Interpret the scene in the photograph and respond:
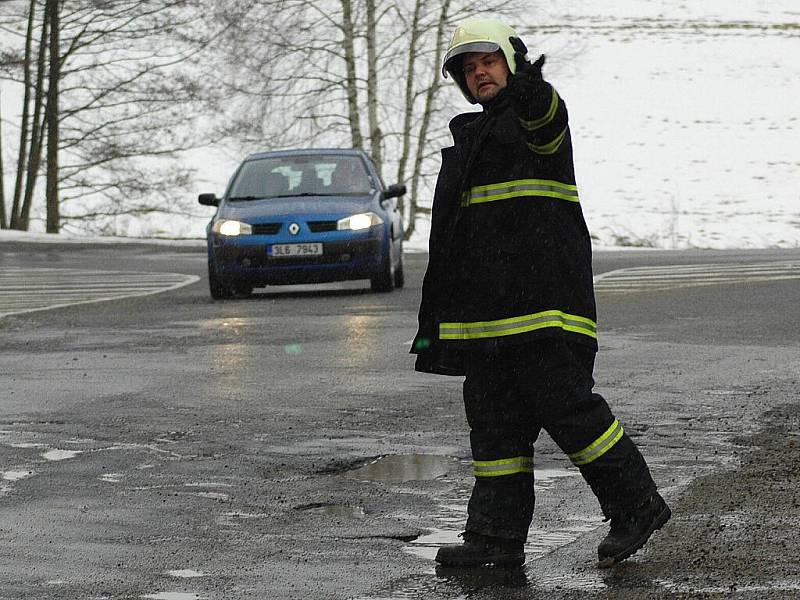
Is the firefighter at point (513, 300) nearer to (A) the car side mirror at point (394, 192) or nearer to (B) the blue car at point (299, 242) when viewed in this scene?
(B) the blue car at point (299, 242)

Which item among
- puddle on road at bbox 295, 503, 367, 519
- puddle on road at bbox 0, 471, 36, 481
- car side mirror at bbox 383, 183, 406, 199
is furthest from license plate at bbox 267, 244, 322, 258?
puddle on road at bbox 295, 503, 367, 519

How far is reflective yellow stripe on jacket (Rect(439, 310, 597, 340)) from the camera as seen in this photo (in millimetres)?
5035

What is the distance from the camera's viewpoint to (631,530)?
5.05m

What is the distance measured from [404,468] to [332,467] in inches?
11.6

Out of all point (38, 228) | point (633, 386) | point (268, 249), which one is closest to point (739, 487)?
point (633, 386)

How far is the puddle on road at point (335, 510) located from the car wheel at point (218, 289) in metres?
11.8

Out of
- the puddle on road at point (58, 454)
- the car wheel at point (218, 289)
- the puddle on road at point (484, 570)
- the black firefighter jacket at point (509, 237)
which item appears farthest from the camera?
the car wheel at point (218, 289)

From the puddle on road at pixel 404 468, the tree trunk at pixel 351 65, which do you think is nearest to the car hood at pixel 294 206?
the puddle on road at pixel 404 468

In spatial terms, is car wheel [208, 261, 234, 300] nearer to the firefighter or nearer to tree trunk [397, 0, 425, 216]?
the firefighter

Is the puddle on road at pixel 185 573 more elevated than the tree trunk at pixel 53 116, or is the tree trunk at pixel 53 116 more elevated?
the tree trunk at pixel 53 116

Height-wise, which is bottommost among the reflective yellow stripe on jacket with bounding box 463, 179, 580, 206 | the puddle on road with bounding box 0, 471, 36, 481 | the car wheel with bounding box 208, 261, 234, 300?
the puddle on road with bounding box 0, 471, 36, 481

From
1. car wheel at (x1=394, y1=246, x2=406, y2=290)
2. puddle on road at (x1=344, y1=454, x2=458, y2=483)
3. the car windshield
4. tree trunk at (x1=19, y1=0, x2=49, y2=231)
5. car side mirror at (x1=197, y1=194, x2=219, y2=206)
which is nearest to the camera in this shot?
puddle on road at (x1=344, y1=454, x2=458, y2=483)

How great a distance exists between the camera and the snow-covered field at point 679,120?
4525 centimetres

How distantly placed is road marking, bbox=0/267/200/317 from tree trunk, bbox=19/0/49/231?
56.8ft
